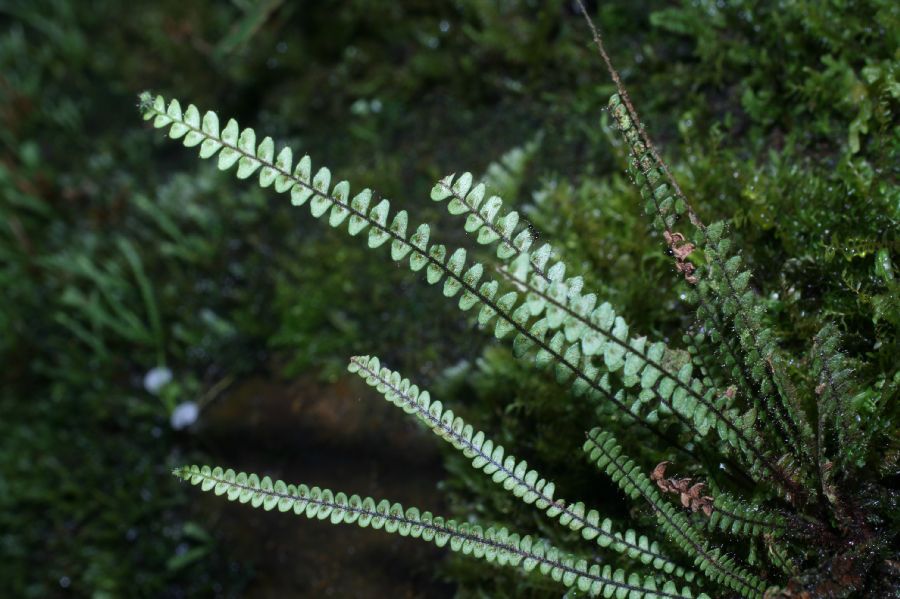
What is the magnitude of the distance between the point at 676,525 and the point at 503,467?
16.8 inches

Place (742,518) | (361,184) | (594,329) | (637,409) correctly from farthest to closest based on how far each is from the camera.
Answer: (361,184), (637,409), (742,518), (594,329)

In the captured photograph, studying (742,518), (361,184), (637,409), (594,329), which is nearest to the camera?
(594,329)

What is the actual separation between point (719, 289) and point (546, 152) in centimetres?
165

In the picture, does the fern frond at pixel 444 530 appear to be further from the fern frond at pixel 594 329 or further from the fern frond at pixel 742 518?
the fern frond at pixel 594 329

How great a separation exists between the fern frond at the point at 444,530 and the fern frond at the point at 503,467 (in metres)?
0.07

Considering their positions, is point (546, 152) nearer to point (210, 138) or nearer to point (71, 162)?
point (210, 138)

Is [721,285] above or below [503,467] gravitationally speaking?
above

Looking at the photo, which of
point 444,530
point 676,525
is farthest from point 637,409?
point 444,530

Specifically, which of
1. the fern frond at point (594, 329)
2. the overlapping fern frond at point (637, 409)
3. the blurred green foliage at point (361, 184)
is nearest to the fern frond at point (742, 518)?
the overlapping fern frond at point (637, 409)

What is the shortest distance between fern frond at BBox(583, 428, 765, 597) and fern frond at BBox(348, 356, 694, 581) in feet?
0.21

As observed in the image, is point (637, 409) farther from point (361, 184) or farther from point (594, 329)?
point (361, 184)

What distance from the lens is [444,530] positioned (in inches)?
67.1

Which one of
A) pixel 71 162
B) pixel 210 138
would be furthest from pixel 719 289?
pixel 71 162

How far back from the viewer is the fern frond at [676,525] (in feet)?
5.41
